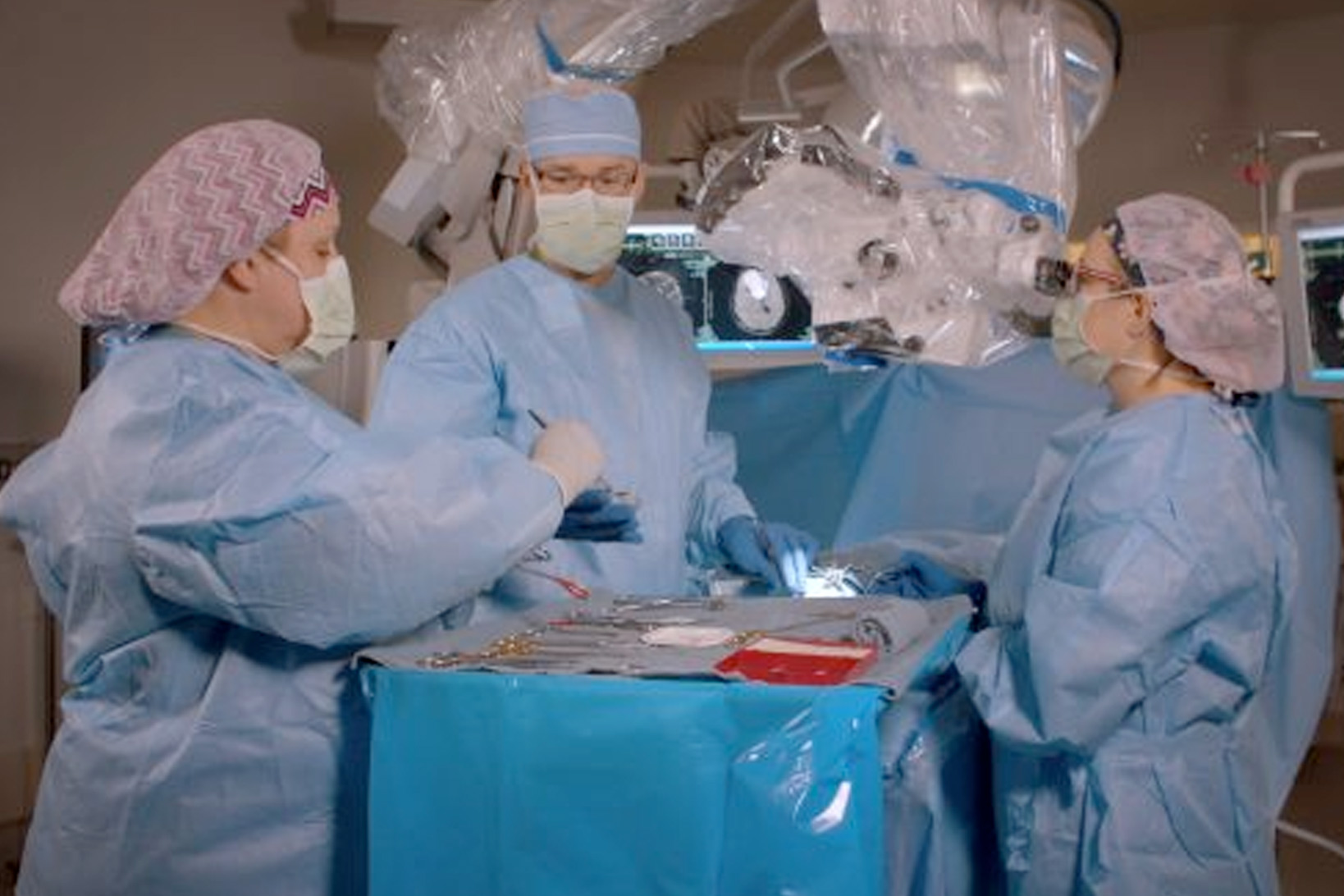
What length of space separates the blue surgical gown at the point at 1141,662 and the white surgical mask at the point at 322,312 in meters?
0.73

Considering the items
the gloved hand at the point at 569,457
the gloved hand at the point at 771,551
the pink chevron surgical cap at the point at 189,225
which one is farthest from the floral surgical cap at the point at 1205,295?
the pink chevron surgical cap at the point at 189,225

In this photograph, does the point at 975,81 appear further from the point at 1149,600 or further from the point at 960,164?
the point at 1149,600

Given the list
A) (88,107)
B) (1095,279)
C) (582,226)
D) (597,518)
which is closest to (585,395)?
(582,226)

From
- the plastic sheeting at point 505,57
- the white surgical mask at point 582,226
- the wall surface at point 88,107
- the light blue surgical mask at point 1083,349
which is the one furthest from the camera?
the wall surface at point 88,107

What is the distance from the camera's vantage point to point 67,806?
1260 millimetres

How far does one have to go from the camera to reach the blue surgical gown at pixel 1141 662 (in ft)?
4.48

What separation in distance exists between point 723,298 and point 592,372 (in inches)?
27.3

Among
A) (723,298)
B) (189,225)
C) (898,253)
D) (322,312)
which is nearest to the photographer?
(189,225)

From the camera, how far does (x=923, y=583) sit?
1.83m

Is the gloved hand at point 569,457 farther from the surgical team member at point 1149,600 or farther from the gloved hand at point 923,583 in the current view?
the gloved hand at point 923,583

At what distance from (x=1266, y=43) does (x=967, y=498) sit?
2148mm

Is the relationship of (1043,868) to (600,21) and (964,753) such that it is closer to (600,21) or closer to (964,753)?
(964,753)

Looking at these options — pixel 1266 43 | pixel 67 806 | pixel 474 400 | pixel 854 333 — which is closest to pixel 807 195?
pixel 854 333

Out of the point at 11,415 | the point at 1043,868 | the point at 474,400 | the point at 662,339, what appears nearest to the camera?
the point at 1043,868
